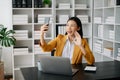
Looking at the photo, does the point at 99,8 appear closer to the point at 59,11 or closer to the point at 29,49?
the point at 59,11

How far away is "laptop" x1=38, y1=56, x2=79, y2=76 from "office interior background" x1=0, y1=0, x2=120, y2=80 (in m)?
2.32

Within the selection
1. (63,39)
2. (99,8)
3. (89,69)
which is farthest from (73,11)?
(89,69)

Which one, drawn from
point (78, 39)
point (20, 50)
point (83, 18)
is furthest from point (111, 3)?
point (20, 50)

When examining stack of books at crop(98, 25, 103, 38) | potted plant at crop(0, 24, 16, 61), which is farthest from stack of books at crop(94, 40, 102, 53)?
potted plant at crop(0, 24, 16, 61)

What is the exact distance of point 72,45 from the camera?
262cm

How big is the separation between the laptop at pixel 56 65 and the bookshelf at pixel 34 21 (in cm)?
240

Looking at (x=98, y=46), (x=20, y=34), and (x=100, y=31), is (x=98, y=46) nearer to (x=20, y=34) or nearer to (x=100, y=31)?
(x=100, y=31)

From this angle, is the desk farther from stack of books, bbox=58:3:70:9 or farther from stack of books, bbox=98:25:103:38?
stack of books, bbox=58:3:70:9

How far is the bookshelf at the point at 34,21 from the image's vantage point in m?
4.45

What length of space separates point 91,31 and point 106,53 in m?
0.85

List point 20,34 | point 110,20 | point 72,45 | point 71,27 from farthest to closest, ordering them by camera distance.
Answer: point 20,34 → point 110,20 → point 72,45 → point 71,27

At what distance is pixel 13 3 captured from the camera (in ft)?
14.3

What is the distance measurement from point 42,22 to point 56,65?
2.70 metres

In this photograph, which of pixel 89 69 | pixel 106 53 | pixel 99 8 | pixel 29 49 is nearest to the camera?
pixel 89 69
